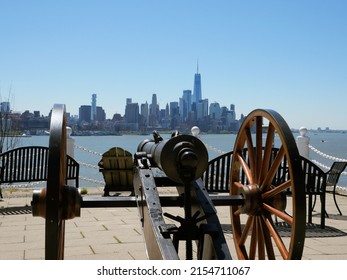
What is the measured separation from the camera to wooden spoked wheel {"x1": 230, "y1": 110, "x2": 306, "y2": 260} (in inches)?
129

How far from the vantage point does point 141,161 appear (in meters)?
4.30

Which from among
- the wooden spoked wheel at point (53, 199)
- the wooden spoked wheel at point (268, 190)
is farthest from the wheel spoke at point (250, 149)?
the wooden spoked wheel at point (53, 199)

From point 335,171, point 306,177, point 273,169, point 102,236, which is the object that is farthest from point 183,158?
point 335,171

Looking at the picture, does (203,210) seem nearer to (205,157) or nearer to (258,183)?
Result: (205,157)

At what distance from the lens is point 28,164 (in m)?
8.26

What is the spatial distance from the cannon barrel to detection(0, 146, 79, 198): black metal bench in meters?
4.61

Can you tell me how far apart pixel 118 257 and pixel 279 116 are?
7.48 feet

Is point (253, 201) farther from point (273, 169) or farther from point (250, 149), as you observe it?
point (250, 149)

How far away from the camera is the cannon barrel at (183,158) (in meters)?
3.39

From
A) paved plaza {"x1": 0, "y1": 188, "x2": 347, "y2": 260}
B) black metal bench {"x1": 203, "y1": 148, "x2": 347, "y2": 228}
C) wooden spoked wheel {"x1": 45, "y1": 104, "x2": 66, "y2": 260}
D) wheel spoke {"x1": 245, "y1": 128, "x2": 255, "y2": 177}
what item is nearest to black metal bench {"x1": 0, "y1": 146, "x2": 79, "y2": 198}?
paved plaza {"x1": 0, "y1": 188, "x2": 347, "y2": 260}

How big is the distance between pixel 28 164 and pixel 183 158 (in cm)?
542

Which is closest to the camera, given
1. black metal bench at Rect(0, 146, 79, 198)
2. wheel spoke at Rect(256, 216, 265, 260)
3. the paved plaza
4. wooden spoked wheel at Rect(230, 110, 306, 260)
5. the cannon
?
the cannon

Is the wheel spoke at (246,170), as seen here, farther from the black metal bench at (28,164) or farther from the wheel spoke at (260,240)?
the black metal bench at (28,164)

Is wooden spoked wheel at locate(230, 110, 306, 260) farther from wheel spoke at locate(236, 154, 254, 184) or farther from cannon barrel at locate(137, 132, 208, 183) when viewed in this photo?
cannon barrel at locate(137, 132, 208, 183)
